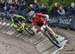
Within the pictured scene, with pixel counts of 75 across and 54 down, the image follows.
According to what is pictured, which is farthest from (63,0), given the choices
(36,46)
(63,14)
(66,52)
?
(66,52)

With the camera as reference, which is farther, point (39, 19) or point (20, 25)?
point (20, 25)

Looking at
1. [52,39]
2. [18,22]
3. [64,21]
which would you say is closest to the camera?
[52,39]

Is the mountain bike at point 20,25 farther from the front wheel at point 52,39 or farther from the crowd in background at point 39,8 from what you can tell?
the front wheel at point 52,39

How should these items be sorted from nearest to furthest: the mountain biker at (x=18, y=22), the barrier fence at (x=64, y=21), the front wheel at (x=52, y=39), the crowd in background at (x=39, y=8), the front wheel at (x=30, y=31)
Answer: the front wheel at (x=52, y=39) → the front wheel at (x=30, y=31) → the barrier fence at (x=64, y=21) → the mountain biker at (x=18, y=22) → the crowd in background at (x=39, y=8)

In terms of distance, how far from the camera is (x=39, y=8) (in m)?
24.1

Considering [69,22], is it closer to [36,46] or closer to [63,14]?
[63,14]

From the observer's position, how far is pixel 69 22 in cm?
2167

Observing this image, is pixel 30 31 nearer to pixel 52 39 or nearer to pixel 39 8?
pixel 39 8

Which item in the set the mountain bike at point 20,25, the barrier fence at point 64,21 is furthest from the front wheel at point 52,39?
the barrier fence at point 64,21

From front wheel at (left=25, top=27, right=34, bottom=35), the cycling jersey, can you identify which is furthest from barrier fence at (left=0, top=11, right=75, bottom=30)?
the cycling jersey

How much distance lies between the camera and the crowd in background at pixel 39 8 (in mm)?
22312

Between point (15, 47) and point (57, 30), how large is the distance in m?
4.00

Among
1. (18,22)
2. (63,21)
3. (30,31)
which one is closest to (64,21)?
(63,21)

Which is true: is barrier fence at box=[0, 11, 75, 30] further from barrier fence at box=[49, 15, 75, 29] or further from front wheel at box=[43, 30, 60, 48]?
front wheel at box=[43, 30, 60, 48]
